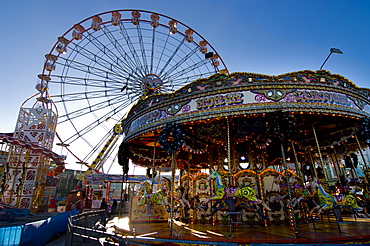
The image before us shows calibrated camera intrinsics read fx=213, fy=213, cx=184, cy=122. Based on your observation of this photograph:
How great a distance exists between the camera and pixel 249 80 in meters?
6.99

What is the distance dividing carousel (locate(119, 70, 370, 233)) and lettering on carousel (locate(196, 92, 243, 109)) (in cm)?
3

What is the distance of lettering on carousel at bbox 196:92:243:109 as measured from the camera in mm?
6929

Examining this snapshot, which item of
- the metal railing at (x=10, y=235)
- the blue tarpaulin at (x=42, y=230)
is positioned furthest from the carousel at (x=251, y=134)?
the metal railing at (x=10, y=235)

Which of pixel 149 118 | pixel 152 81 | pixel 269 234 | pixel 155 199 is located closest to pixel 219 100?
→ pixel 149 118

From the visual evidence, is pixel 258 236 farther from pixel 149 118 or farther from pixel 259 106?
pixel 149 118

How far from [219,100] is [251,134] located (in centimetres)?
277

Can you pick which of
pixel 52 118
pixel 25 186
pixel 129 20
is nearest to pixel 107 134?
pixel 52 118

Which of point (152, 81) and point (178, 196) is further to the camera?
point (152, 81)

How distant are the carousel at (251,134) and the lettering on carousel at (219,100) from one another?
1.2 inches

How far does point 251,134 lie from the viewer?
895 cm

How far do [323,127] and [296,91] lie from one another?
172 inches

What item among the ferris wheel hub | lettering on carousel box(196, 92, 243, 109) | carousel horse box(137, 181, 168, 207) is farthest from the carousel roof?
the ferris wheel hub

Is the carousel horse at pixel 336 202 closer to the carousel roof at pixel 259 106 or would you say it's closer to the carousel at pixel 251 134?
the carousel at pixel 251 134

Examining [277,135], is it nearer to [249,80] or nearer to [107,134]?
[249,80]
